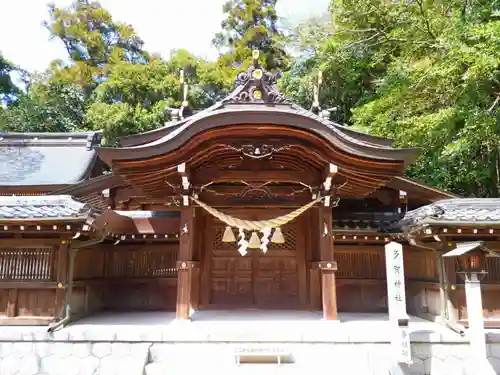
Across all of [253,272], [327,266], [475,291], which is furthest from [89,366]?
[475,291]

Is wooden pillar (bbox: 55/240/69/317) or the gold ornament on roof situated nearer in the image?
wooden pillar (bbox: 55/240/69/317)

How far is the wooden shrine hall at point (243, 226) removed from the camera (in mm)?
6500

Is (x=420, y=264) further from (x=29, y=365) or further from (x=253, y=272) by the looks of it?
(x=29, y=365)

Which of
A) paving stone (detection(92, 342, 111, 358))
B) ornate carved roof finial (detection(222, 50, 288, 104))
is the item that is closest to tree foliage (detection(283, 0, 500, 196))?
ornate carved roof finial (detection(222, 50, 288, 104))

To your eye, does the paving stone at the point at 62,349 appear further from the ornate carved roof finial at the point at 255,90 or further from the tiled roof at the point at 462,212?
the tiled roof at the point at 462,212

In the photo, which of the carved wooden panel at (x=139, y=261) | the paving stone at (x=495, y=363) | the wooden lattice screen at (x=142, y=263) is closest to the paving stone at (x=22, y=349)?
the carved wooden panel at (x=139, y=261)

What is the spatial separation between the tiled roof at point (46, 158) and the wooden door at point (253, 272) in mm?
6361

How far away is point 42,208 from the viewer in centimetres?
655

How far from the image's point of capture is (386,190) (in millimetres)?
8984

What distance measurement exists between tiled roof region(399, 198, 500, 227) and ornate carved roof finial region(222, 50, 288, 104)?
3173 mm

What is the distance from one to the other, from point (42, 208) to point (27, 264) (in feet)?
3.74

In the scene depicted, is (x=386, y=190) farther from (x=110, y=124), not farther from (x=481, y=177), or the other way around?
(x=110, y=124)

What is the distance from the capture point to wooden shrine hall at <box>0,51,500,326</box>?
6500mm

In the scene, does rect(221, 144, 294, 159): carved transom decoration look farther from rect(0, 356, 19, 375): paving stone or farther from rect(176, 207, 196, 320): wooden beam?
rect(0, 356, 19, 375): paving stone
